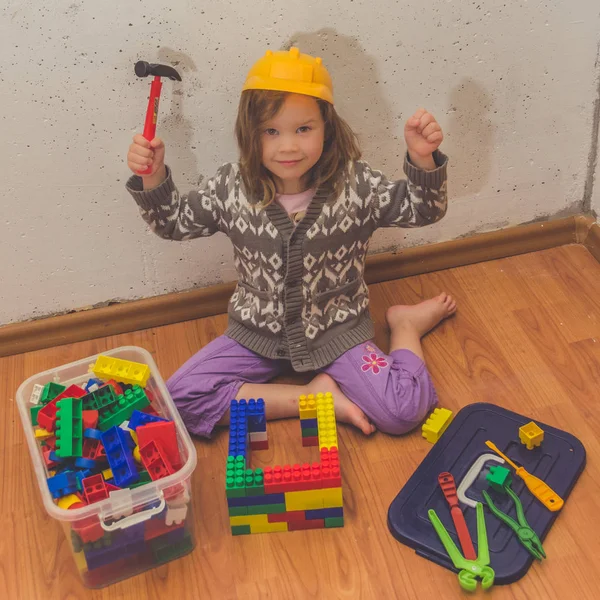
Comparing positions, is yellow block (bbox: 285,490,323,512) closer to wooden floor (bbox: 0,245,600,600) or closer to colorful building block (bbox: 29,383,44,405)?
wooden floor (bbox: 0,245,600,600)

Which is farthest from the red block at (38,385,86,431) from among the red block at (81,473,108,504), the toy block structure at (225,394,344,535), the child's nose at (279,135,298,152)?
the child's nose at (279,135,298,152)

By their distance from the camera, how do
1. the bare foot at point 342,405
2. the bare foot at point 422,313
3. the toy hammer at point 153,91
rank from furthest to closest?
the bare foot at point 422,313 < the bare foot at point 342,405 < the toy hammer at point 153,91

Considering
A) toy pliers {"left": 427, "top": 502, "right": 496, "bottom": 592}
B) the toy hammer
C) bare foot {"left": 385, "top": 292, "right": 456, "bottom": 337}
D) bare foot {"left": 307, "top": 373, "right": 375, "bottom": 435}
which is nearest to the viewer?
toy pliers {"left": 427, "top": 502, "right": 496, "bottom": 592}

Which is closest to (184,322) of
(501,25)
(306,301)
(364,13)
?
(306,301)

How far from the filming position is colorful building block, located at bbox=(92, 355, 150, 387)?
1.07m

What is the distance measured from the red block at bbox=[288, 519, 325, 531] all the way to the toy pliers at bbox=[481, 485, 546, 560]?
22 centimetres

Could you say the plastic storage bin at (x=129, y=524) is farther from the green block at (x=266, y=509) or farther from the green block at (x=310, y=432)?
the green block at (x=310, y=432)

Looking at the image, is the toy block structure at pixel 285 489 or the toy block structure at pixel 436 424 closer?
the toy block structure at pixel 285 489

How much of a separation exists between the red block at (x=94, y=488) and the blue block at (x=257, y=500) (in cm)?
16

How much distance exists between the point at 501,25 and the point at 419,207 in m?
0.34

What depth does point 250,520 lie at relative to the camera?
3.25ft

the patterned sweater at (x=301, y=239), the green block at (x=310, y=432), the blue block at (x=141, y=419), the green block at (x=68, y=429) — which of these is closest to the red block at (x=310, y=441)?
the green block at (x=310, y=432)

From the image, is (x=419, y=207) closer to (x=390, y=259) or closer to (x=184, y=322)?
(x=390, y=259)

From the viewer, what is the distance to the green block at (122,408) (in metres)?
1.01
